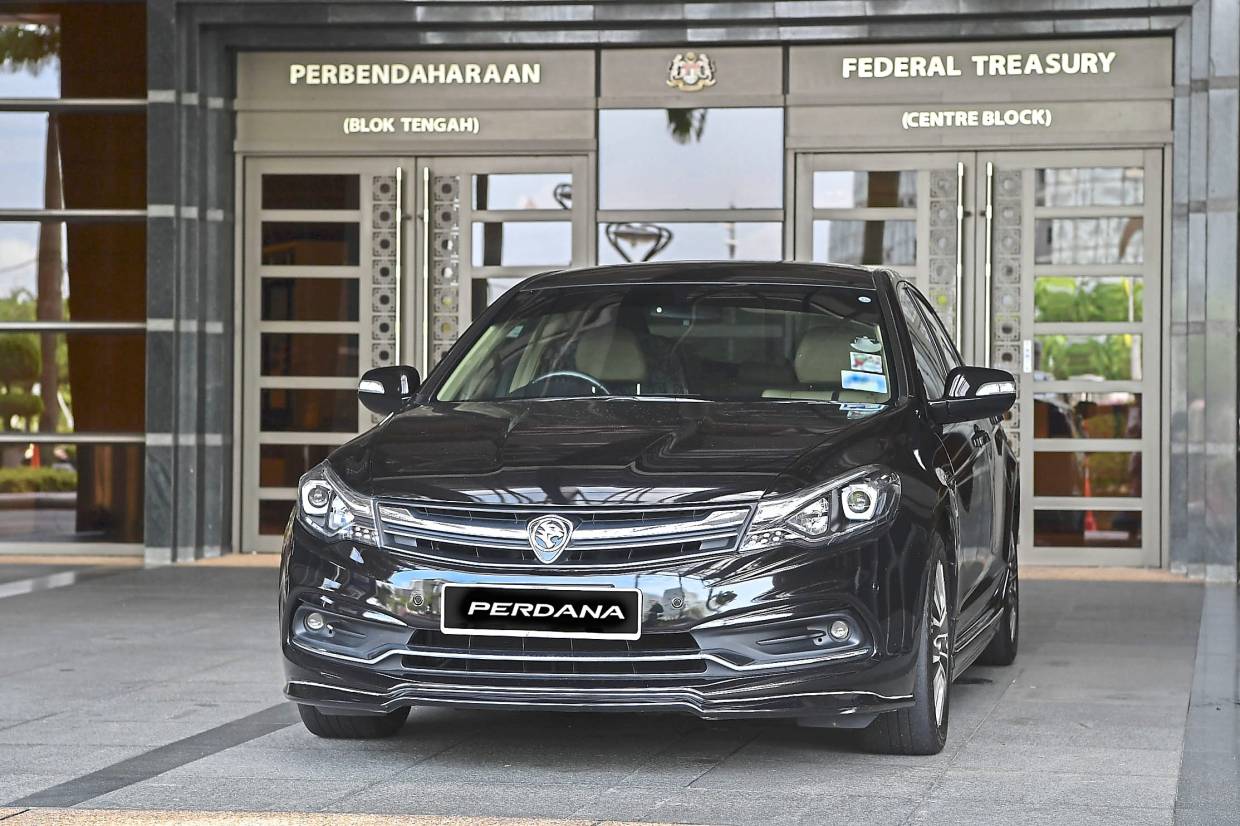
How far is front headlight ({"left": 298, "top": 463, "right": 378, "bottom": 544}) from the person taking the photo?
5.46 metres

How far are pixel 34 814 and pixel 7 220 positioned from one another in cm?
923

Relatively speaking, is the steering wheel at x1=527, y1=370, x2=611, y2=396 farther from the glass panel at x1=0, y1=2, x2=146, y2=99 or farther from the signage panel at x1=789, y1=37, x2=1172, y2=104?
the glass panel at x1=0, y1=2, x2=146, y2=99

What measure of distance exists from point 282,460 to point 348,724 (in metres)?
7.58

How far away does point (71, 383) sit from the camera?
13.4m

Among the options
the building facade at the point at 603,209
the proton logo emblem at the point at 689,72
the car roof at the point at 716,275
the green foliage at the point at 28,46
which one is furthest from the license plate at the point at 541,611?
the green foliage at the point at 28,46

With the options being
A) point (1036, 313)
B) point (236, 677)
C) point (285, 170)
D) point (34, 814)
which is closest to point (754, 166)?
point (1036, 313)

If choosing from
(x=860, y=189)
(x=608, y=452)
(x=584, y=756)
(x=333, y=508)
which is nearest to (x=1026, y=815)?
(x=584, y=756)

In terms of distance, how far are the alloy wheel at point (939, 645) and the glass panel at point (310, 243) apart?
8.00m

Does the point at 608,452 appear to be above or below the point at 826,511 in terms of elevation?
above

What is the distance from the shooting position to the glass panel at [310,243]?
13.2m

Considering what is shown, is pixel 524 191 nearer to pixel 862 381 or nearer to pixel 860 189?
pixel 860 189

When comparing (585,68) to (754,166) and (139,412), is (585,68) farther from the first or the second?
(139,412)

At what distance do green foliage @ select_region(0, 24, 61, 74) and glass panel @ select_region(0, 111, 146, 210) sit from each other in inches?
5.6

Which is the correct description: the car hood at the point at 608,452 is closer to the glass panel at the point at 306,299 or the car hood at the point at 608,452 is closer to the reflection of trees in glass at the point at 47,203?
the glass panel at the point at 306,299
